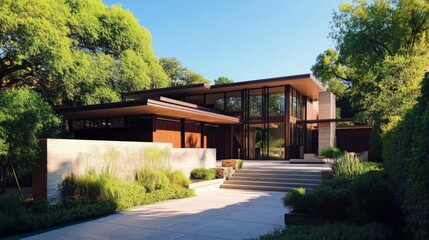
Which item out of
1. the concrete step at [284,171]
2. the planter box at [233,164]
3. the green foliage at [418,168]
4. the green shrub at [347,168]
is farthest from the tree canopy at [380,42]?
the green foliage at [418,168]

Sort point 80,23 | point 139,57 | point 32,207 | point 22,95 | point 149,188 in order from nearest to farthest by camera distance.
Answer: point 32,207 → point 22,95 → point 149,188 → point 80,23 → point 139,57

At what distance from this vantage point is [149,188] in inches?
414

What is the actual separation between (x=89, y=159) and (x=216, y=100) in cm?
1719

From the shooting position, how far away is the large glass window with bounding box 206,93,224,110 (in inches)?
1014

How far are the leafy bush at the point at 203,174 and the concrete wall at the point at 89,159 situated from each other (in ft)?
2.49

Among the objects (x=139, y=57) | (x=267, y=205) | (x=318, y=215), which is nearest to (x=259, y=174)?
(x=267, y=205)

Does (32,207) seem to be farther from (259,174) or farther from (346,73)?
(346,73)

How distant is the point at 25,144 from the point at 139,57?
15543 mm

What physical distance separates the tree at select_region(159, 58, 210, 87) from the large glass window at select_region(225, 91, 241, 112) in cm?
1752

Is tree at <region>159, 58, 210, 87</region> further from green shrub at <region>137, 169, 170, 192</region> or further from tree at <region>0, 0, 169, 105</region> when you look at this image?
green shrub at <region>137, 169, 170, 192</region>

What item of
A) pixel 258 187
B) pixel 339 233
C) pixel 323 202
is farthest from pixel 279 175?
pixel 339 233

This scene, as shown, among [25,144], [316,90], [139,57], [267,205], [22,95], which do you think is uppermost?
[139,57]

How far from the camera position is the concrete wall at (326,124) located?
24984 mm

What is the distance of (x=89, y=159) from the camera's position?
9.38 metres
